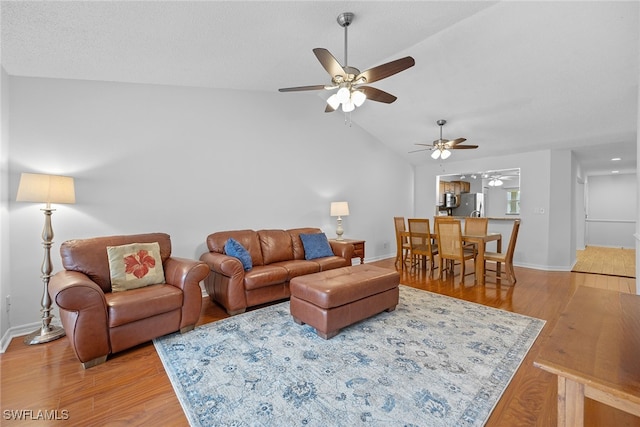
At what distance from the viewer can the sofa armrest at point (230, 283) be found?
2.98 meters

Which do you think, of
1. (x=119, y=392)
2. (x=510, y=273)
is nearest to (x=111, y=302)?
(x=119, y=392)

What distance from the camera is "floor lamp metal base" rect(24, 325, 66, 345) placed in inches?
93.9

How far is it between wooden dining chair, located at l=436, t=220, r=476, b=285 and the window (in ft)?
7.74

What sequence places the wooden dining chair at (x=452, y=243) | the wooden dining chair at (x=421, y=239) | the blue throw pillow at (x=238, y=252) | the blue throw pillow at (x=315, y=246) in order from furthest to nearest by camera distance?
the wooden dining chair at (x=421, y=239) < the wooden dining chair at (x=452, y=243) < the blue throw pillow at (x=315, y=246) < the blue throw pillow at (x=238, y=252)

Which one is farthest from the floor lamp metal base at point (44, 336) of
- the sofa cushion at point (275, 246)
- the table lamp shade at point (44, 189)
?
the sofa cushion at point (275, 246)

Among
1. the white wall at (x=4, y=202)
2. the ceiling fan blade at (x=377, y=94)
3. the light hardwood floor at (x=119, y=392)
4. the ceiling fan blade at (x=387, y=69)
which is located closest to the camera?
the light hardwood floor at (x=119, y=392)

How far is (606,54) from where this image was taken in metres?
2.98

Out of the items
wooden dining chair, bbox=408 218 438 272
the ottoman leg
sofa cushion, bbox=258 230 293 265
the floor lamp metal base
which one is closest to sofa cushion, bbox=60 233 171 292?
the floor lamp metal base

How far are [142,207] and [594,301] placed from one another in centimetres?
399

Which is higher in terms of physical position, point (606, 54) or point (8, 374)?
point (606, 54)

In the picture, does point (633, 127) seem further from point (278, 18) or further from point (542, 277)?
point (278, 18)

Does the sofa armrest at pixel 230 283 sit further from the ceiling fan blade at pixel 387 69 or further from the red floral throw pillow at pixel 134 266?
the ceiling fan blade at pixel 387 69

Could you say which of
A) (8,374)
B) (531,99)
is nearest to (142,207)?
(8,374)

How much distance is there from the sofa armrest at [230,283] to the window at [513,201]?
6.02 m
